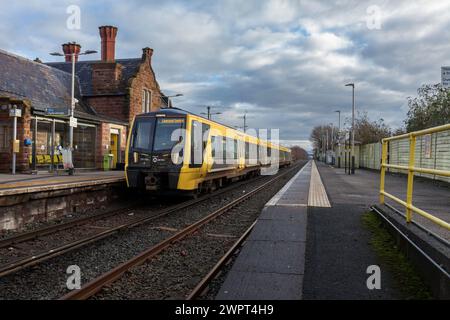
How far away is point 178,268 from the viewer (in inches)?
243

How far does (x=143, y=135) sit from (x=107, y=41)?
71.6 ft

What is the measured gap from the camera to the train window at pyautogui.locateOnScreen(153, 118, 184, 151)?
1279 centimetres

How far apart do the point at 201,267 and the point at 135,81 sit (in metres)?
24.4

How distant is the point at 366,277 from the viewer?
16.4 feet

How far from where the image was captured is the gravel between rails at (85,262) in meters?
5.13

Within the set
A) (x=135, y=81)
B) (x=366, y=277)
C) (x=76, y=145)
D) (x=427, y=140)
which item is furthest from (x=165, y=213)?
(x=135, y=81)

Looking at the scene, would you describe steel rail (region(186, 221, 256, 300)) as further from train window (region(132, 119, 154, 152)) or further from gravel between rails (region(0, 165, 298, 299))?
train window (region(132, 119, 154, 152))

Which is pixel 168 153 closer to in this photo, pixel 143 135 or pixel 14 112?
pixel 143 135

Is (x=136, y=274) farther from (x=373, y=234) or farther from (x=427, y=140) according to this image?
(x=427, y=140)

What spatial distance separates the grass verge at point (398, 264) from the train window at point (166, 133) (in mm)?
6619

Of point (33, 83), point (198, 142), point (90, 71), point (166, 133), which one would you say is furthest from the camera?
point (90, 71)

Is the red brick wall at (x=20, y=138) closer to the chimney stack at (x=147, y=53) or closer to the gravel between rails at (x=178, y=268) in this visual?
the gravel between rails at (x=178, y=268)

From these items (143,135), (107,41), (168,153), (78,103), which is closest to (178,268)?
(168,153)

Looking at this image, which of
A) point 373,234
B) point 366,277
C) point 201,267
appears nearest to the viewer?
point 366,277
